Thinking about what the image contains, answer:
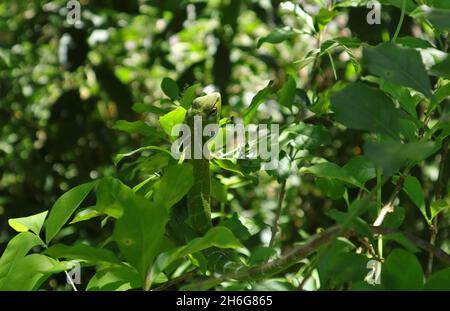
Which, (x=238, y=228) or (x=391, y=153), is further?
(x=238, y=228)

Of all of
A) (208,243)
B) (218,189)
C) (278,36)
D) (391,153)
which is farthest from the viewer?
(278,36)

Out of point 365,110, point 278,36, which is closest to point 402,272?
point 365,110

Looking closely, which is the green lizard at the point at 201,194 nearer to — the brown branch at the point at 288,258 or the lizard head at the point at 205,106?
the lizard head at the point at 205,106

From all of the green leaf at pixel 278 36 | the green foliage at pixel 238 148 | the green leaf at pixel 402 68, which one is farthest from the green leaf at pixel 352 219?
the green leaf at pixel 278 36

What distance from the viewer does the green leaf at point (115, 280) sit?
0.71 metres

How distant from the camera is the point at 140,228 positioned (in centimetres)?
59

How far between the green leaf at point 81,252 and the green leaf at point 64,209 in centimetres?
11

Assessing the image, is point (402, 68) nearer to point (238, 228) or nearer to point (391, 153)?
point (391, 153)

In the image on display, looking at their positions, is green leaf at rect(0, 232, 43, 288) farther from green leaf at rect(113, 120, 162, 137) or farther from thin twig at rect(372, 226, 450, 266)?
thin twig at rect(372, 226, 450, 266)

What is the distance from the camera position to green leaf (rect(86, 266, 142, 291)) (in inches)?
28.1

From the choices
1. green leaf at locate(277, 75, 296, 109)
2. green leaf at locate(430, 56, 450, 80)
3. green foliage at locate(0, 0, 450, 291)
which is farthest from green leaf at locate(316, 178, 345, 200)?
green leaf at locate(430, 56, 450, 80)

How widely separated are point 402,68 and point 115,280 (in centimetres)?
37

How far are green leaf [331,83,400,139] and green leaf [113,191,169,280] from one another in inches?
6.9
